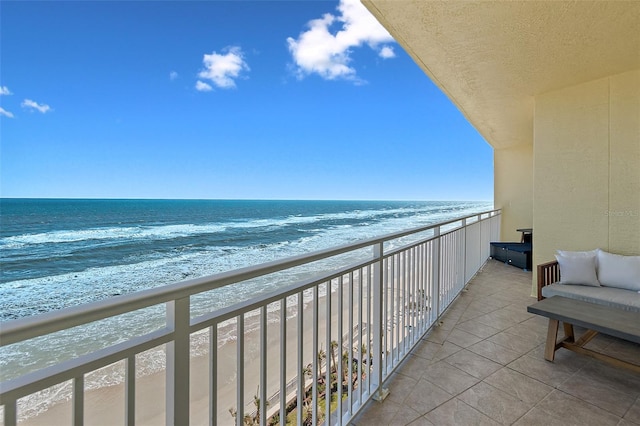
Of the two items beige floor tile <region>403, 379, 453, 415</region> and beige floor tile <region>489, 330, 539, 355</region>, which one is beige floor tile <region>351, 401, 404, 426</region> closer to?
beige floor tile <region>403, 379, 453, 415</region>

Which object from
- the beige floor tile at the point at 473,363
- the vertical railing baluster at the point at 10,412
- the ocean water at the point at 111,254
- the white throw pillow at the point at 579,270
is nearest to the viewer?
the vertical railing baluster at the point at 10,412

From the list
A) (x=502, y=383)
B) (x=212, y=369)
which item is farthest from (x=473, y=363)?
(x=212, y=369)

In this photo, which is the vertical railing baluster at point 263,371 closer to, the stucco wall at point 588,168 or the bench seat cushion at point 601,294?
the bench seat cushion at point 601,294

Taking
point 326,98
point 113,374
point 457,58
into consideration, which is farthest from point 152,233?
point 457,58

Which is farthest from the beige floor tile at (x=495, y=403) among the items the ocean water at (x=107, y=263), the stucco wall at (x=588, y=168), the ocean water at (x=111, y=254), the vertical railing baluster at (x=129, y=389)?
the ocean water at (x=111, y=254)

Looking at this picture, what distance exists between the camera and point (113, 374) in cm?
396

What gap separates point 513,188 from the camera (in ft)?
21.9

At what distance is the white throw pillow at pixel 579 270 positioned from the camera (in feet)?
9.52

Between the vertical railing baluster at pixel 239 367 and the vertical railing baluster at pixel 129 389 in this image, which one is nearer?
the vertical railing baluster at pixel 129 389

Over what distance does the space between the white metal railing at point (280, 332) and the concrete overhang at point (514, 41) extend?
1.65 m

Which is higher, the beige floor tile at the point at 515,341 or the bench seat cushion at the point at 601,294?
the bench seat cushion at the point at 601,294

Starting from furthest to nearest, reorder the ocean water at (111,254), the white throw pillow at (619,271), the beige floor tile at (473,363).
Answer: the ocean water at (111,254) < the white throw pillow at (619,271) < the beige floor tile at (473,363)

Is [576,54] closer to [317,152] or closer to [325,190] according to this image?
[317,152]

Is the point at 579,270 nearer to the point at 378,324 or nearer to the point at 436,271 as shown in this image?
the point at 436,271
